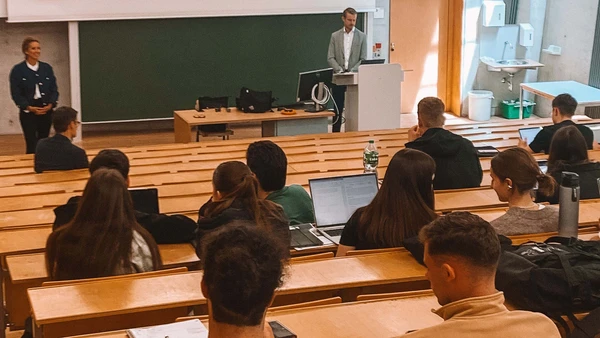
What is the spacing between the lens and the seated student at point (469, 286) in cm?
246

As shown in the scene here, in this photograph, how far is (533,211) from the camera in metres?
4.22

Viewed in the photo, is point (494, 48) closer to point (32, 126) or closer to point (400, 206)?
point (32, 126)

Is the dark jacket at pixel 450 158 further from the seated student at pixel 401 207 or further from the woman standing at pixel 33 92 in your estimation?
the woman standing at pixel 33 92

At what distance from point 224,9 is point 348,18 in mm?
2229

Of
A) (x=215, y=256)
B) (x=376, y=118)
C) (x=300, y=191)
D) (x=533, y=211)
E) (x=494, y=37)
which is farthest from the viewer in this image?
(x=494, y=37)

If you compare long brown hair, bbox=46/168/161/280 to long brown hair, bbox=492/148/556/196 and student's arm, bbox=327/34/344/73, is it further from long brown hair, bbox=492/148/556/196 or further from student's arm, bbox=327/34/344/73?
student's arm, bbox=327/34/344/73

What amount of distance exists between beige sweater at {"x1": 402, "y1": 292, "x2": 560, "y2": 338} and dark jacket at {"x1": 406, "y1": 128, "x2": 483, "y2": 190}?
327 cm

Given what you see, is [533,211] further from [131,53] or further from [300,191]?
[131,53]

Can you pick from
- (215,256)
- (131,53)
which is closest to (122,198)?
(215,256)

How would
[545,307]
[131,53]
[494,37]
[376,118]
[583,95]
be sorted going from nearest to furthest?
1. [545,307]
2. [376,118]
3. [583,95]
4. [131,53]
5. [494,37]

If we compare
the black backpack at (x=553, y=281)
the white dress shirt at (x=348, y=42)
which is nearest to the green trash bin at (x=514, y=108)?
the white dress shirt at (x=348, y=42)

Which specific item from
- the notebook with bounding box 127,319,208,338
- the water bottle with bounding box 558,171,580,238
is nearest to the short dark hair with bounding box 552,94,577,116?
the water bottle with bounding box 558,171,580,238

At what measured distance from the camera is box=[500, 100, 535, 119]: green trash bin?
1309cm

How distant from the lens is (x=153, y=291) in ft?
11.8
